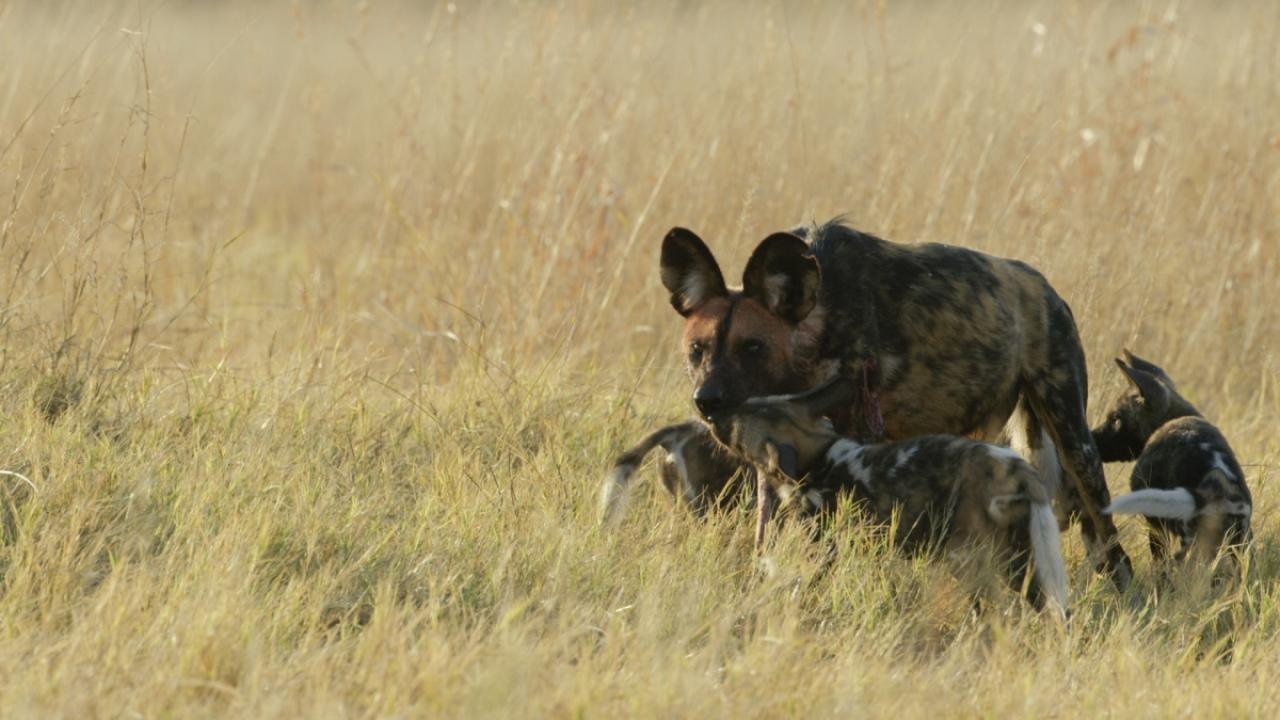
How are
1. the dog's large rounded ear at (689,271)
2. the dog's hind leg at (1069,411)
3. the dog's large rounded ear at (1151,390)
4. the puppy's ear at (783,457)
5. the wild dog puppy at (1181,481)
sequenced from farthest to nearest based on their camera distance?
the dog's large rounded ear at (1151,390), the dog's hind leg at (1069,411), the dog's large rounded ear at (689,271), the wild dog puppy at (1181,481), the puppy's ear at (783,457)

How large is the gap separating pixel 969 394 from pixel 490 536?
141 cm

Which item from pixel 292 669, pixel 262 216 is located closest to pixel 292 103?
pixel 262 216

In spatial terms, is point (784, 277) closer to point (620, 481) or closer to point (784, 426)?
point (784, 426)

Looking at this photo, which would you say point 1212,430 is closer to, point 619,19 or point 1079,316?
point 1079,316

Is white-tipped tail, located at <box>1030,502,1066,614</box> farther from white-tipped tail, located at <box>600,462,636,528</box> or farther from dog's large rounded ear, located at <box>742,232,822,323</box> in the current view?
white-tipped tail, located at <box>600,462,636,528</box>

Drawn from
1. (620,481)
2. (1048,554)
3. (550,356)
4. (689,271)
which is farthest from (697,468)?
(1048,554)

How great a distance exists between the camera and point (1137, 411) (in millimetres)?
5062

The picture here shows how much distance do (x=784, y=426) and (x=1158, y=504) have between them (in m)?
1.00

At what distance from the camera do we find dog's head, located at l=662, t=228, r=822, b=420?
4.18m

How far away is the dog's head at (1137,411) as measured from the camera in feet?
16.3

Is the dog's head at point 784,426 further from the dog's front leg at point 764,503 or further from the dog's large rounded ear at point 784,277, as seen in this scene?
the dog's large rounded ear at point 784,277

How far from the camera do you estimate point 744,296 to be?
14.1 ft

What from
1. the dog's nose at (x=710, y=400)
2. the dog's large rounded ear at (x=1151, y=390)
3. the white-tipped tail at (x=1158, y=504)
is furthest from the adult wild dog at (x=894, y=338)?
the dog's large rounded ear at (x=1151, y=390)

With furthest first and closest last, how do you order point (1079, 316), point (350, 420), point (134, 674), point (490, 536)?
point (1079, 316) → point (350, 420) → point (490, 536) → point (134, 674)
